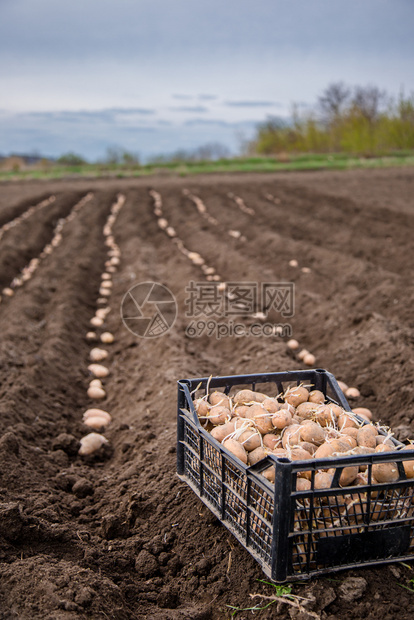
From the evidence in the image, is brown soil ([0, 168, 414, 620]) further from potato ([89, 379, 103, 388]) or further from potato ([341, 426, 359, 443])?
potato ([341, 426, 359, 443])

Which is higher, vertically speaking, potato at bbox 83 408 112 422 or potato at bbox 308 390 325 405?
potato at bbox 308 390 325 405

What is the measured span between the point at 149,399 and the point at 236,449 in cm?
228

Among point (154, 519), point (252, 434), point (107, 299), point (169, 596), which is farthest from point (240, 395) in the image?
point (107, 299)

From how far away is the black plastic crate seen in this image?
209 cm

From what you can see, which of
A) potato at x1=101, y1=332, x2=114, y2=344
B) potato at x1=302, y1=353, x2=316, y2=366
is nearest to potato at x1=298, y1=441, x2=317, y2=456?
potato at x1=302, y1=353, x2=316, y2=366

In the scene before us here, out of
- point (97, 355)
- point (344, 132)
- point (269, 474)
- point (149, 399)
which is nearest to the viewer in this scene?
point (269, 474)

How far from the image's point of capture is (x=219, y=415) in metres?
2.78

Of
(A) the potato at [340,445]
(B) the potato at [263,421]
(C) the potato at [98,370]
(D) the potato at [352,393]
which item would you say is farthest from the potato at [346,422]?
(C) the potato at [98,370]

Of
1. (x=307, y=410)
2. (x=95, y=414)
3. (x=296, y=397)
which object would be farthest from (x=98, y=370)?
(x=307, y=410)

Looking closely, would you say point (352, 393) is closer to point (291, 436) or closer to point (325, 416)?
point (325, 416)

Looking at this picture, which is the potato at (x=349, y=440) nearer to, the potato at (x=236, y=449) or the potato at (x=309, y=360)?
the potato at (x=236, y=449)

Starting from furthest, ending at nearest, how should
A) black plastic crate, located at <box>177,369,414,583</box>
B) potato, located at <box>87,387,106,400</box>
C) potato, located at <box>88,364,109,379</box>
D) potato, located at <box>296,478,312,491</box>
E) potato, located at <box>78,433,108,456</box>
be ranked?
potato, located at <box>88,364,109,379</box> → potato, located at <box>87,387,106,400</box> → potato, located at <box>78,433,108,456</box> → potato, located at <box>296,478,312,491</box> → black plastic crate, located at <box>177,369,414,583</box>

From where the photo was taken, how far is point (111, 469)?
12.6ft

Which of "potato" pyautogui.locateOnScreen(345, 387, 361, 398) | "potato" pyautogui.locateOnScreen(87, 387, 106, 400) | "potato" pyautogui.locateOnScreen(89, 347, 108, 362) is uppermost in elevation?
"potato" pyautogui.locateOnScreen(345, 387, 361, 398)
